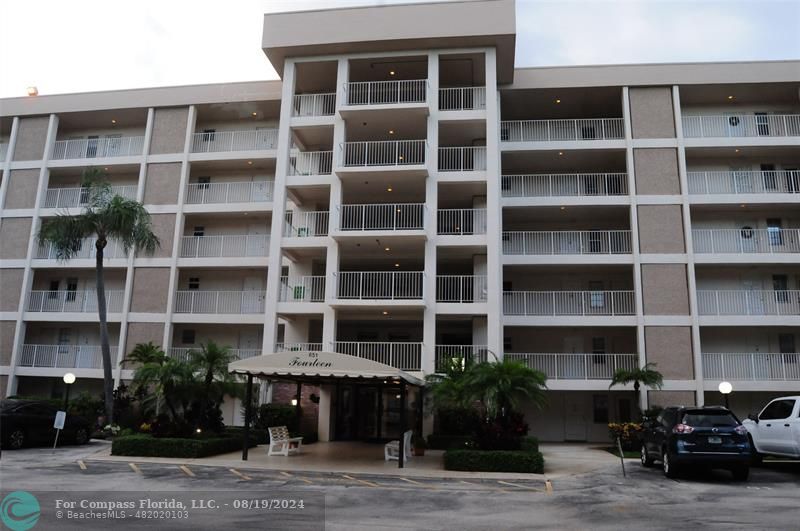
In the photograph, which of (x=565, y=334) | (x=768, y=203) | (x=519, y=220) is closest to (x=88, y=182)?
(x=519, y=220)

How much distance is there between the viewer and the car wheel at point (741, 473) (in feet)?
48.4

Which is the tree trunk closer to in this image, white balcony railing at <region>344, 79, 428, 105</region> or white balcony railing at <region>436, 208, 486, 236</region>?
white balcony railing at <region>344, 79, 428, 105</region>

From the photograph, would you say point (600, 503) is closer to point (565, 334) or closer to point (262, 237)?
point (565, 334)

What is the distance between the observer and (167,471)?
15.8 meters

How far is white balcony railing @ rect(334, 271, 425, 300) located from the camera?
25844 millimetres

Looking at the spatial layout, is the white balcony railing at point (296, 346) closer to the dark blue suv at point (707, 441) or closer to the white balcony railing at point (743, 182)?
the dark blue suv at point (707, 441)

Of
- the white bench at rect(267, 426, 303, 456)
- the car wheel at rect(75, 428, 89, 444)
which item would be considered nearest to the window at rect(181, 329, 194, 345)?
the car wheel at rect(75, 428, 89, 444)

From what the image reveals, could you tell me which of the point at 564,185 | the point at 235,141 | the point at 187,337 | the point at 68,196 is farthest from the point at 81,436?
the point at 564,185

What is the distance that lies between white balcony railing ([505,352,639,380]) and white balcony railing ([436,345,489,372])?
96.1 inches

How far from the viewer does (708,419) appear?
1458 cm

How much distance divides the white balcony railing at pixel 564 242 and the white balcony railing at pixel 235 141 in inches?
495

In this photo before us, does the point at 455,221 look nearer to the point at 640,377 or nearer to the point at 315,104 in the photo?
the point at 315,104

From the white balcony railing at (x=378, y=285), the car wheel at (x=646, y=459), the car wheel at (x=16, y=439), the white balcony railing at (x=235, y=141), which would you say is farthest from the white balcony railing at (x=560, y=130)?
the car wheel at (x=16, y=439)

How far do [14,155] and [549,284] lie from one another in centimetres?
2858
